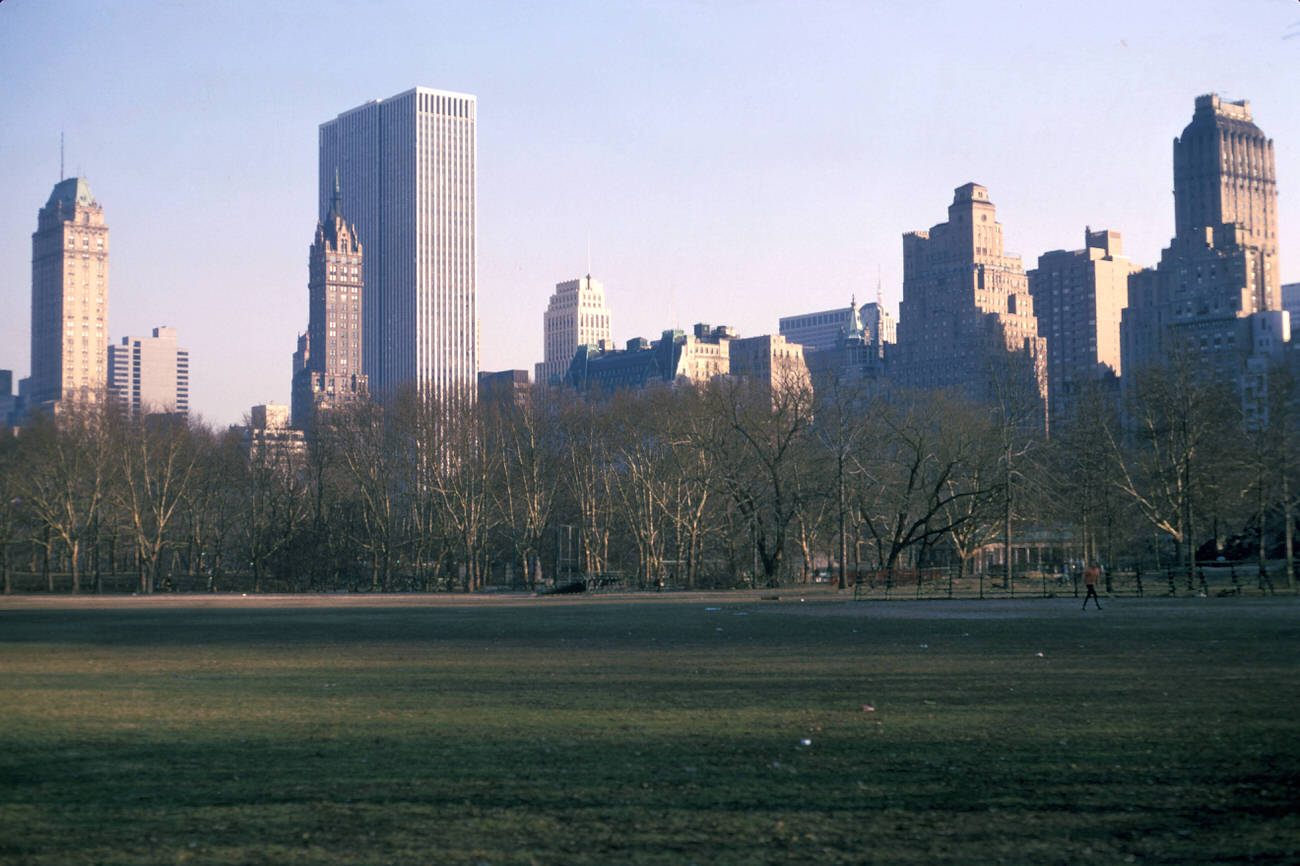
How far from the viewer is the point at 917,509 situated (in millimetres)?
77750

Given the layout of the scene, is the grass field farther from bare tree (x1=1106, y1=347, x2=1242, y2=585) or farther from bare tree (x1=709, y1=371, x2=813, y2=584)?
bare tree (x1=709, y1=371, x2=813, y2=584)

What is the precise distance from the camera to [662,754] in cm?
1171

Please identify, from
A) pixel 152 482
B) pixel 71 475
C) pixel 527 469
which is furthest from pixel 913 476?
pixel 152 482

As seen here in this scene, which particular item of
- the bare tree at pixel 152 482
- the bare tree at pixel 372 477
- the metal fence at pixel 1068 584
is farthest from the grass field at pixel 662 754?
the bare tree at pixel 372 477

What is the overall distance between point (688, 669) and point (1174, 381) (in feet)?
188

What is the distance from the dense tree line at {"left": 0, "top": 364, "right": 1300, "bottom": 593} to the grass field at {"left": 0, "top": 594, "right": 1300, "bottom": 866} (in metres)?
43.7

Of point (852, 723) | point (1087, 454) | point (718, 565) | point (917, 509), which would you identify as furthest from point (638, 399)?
point (852, 723)

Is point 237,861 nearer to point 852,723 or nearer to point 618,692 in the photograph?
point 852,723

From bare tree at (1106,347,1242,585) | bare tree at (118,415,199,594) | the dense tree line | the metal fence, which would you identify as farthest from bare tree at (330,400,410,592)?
bare tree at (1106,347,1242,585)

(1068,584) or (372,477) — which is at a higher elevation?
(372,477)

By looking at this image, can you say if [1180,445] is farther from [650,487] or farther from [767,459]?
[650,487]

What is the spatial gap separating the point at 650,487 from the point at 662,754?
66540mm

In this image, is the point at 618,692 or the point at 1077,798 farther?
the point at 618,692

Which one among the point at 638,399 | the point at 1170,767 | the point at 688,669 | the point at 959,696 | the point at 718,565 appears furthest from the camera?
the point at 638,399
